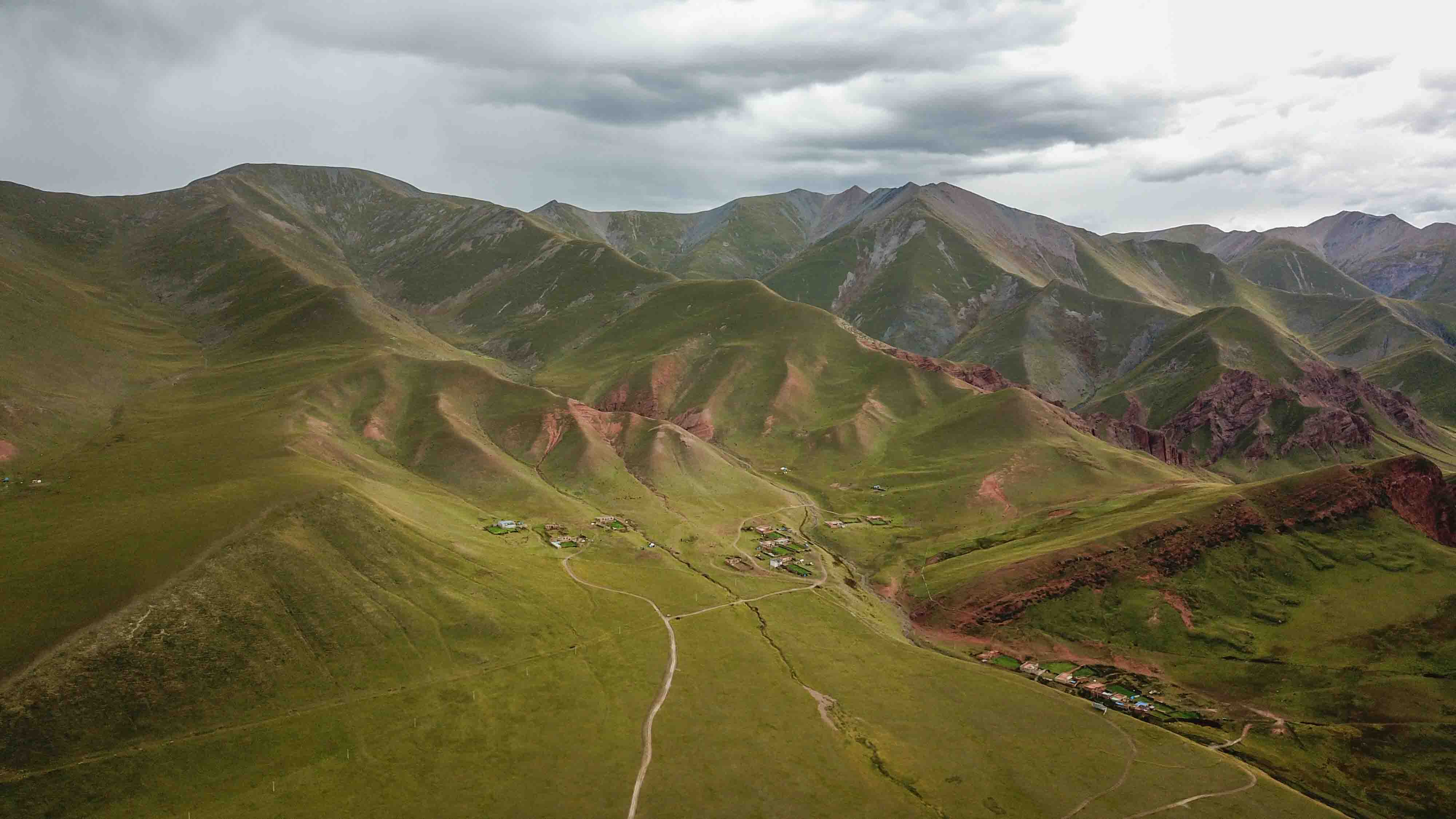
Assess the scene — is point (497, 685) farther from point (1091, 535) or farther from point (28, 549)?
point (1091, 535)

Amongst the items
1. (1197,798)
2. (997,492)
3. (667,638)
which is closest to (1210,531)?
(997,492)

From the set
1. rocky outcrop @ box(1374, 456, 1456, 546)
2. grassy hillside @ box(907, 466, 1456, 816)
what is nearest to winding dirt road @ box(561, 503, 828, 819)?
grassy hillside @ box(907, 466, 1456, 816)

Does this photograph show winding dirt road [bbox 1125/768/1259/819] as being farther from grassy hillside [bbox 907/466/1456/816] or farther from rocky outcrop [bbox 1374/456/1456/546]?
rocky outcrop [bbox 1374/456/1456/546]

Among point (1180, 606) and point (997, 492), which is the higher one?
point (997, 492)

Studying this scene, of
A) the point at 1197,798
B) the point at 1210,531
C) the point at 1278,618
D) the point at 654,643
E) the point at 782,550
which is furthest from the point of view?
the point at 782,550

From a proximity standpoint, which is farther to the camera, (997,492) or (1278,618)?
(997,492)

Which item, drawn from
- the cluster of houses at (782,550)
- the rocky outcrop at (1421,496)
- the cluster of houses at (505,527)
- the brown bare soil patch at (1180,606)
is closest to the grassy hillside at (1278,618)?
the brown bare soil patch at (1180,606)

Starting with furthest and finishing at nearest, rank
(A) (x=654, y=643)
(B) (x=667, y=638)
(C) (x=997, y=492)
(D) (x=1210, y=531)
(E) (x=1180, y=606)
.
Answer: (C) (x=997, y=492) < (D) (x=1210, y=531) < (E) (x=1180, y=606) < (B) (x=667, y=638) < (A) (x=654, y=643)

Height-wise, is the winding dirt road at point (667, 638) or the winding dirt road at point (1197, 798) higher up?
the winding dirt road at point (667, 638)

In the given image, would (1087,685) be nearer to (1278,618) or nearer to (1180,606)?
(1180,606)

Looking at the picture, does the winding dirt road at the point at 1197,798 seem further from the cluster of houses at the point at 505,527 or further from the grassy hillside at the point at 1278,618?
the cluster of houses at the point at 505,527
